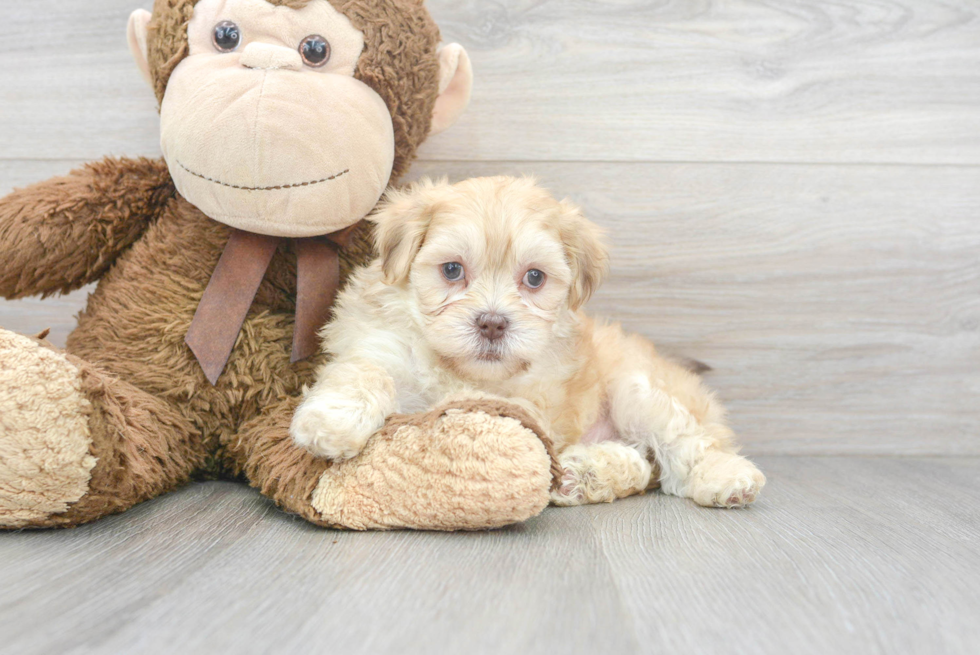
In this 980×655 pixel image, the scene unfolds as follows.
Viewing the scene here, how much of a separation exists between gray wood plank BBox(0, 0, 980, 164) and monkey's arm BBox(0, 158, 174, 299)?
16.4 inches

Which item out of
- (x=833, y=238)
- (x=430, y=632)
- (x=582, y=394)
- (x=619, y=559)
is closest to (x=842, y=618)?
(x=619, y=559)

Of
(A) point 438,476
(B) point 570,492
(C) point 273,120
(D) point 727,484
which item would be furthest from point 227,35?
(D) point 727,484

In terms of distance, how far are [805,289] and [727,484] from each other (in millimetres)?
870

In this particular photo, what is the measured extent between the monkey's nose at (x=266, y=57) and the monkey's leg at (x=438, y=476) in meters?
0.77

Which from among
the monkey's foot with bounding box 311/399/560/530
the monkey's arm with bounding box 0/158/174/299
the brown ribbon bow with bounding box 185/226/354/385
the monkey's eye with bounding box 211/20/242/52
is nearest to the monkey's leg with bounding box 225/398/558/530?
the monkey's foot with bounding box 311/399/560/530

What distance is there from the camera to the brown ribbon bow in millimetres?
1627

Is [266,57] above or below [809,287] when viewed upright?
above

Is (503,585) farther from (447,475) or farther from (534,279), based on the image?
(534,279)

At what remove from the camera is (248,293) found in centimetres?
166

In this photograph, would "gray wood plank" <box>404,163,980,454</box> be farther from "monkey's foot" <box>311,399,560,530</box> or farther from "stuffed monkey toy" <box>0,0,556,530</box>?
"monkey's foot" <box>311,399,560,530</box>

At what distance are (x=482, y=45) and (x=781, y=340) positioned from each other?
1.23 m

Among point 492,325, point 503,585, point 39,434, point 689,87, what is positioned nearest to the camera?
point 503,585

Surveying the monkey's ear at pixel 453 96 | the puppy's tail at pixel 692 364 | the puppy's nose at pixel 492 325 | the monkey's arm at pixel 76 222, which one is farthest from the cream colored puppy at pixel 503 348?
the monkey's arm at pixel 76 222

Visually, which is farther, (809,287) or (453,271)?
(809,287)
